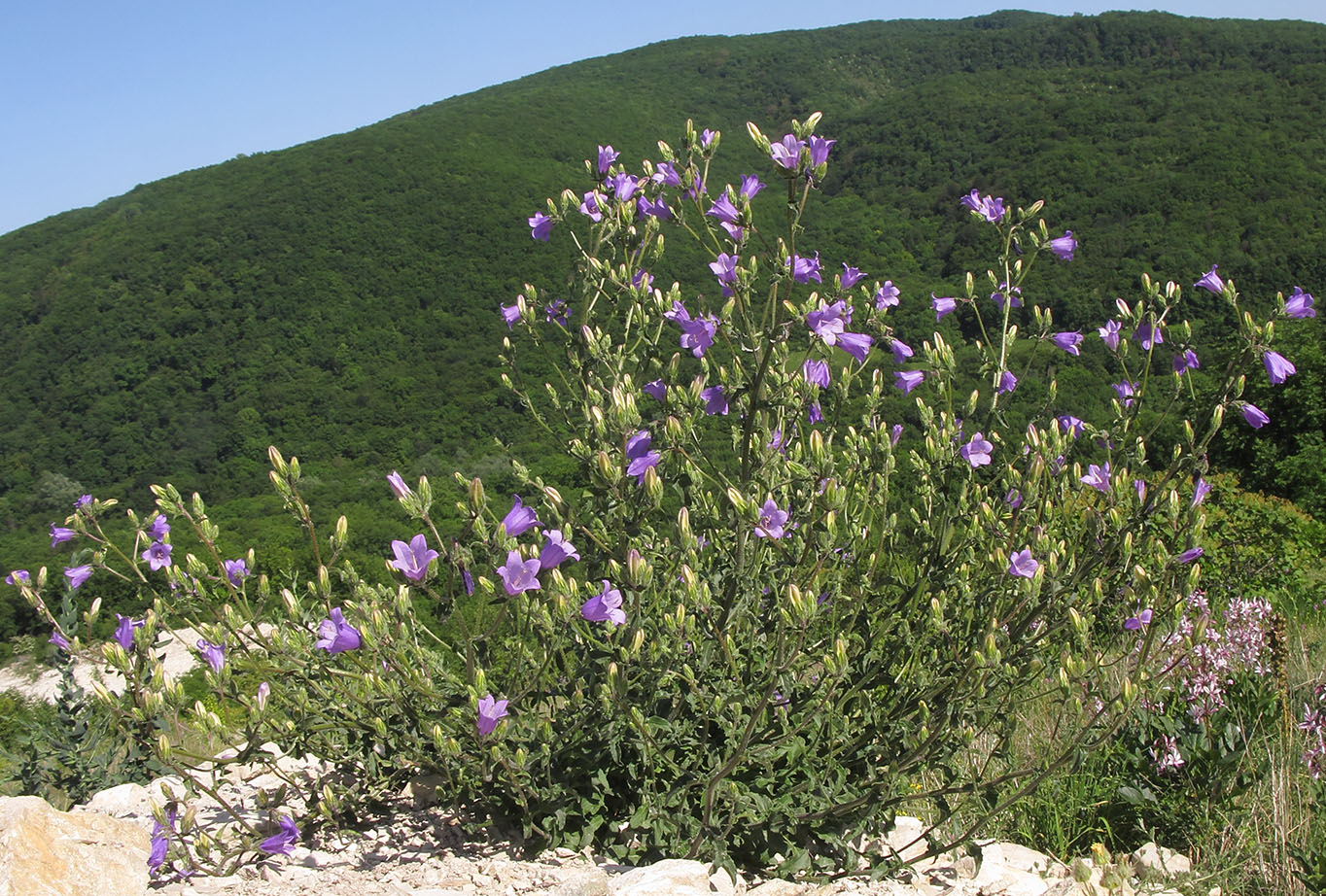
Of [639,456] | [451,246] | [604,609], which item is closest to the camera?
[604,609]

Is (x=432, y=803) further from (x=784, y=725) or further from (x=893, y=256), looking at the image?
(x=893, y=256)

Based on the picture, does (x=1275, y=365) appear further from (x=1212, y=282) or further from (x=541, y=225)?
(x=541, y=225)

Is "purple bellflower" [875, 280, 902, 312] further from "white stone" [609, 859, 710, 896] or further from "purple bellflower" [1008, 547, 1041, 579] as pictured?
"white stone" [609, 859, 710, 896]

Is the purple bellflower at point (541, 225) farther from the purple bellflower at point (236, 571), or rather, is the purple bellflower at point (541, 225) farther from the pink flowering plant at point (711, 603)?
the purple bellflower at point (236, 571)

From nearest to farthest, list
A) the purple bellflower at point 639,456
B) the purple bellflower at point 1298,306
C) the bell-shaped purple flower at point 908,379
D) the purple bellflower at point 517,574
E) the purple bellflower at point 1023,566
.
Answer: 1. the purple bellflower at point 517,574
2. the purple bellflower at point 639,456
3. the purple bellflower at point 1023,566
4. the purple bellflower at point 1298,306
5. the bell-shaped purple flower at point 908,379

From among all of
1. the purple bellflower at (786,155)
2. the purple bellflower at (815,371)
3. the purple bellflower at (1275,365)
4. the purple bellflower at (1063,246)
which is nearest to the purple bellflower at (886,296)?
the purple bellflower at (815,371)

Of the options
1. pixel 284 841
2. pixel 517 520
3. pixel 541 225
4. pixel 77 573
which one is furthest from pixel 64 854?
pixel 541 225

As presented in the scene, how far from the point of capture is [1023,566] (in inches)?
88.4

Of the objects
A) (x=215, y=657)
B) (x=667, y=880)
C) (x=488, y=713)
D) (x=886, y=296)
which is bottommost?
(x=667, y=880)

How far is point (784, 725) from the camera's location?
91.7 inches

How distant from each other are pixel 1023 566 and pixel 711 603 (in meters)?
0.84

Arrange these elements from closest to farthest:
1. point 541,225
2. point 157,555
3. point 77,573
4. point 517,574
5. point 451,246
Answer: point 517,574 → point 157,555 → point 541,225 → point 77,573 → point 451,246

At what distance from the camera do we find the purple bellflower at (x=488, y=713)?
2.00 meters

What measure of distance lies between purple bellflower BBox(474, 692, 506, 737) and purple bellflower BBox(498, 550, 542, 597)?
29cm
